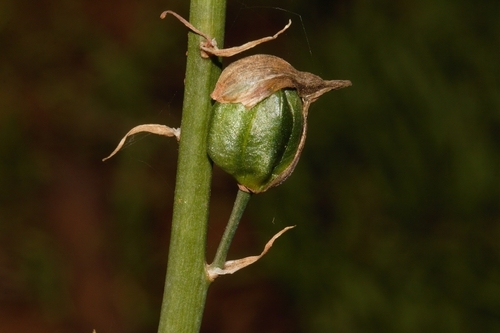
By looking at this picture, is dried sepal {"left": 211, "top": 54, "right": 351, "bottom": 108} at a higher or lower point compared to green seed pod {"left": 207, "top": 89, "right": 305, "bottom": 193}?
higher

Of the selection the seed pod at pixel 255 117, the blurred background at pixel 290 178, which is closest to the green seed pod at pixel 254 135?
the seed pod at pixel 255 117

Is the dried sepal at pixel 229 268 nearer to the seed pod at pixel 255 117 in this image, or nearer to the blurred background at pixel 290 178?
the seed pod at pixel 255 117

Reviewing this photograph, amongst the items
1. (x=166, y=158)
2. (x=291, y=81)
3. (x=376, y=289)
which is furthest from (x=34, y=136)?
(x=291, y=81)

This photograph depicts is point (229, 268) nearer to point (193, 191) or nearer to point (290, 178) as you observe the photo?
point (193, 191)

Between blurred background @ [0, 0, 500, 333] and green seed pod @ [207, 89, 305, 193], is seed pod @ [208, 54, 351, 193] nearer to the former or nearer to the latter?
green seed pod @ [207, 89, 305, 193]

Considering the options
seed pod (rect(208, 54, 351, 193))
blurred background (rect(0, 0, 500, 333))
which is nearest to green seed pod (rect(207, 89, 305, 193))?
seed pod (rect(208, 54, 351, 193))
